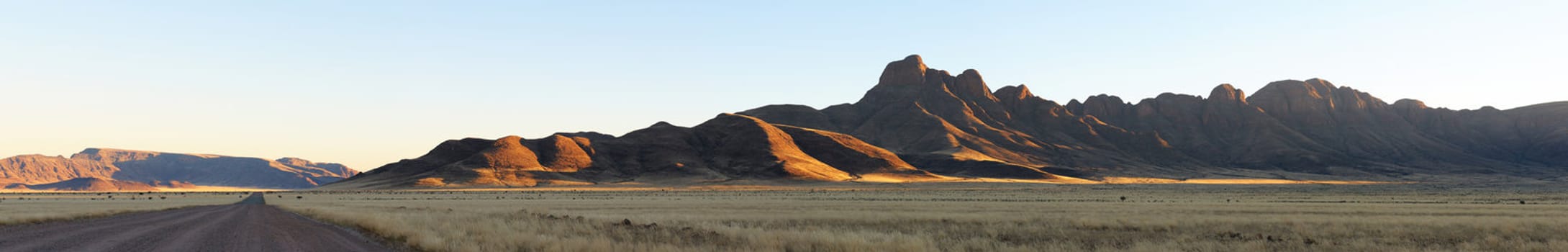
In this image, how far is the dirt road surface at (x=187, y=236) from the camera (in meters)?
19.6

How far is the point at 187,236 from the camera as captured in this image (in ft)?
76.8

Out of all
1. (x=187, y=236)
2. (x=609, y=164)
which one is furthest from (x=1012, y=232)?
(x=609, y=164)

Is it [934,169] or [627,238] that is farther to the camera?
[934,169]

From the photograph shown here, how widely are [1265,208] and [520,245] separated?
36.2 meters

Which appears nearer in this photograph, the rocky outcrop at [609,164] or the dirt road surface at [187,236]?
the dirt road surface at [187,236]

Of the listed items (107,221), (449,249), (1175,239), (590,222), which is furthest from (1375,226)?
(107,221)

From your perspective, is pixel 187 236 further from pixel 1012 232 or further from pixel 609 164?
pixel 609 164

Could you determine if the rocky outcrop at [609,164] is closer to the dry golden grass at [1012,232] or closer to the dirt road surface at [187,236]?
the dirt road surface at [187,236]

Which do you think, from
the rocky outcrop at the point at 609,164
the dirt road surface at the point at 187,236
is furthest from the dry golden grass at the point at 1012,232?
the rocky outcrop at the point at 609,164

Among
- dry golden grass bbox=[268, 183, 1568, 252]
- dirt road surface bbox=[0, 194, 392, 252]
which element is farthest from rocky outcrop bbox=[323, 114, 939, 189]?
dry golden grass bbox=[268, 183, 1568, 252]

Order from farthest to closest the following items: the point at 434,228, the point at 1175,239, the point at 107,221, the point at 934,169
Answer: the point at 934,169, the point at 107,221, the point at 434,228, the point at 1175,239

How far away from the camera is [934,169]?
193 meters

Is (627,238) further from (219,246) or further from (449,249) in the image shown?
(219,246)

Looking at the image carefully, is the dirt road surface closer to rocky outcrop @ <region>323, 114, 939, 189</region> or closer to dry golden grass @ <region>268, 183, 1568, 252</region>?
dry golden grass @ <region>268, 183, 1568, 252</region>
